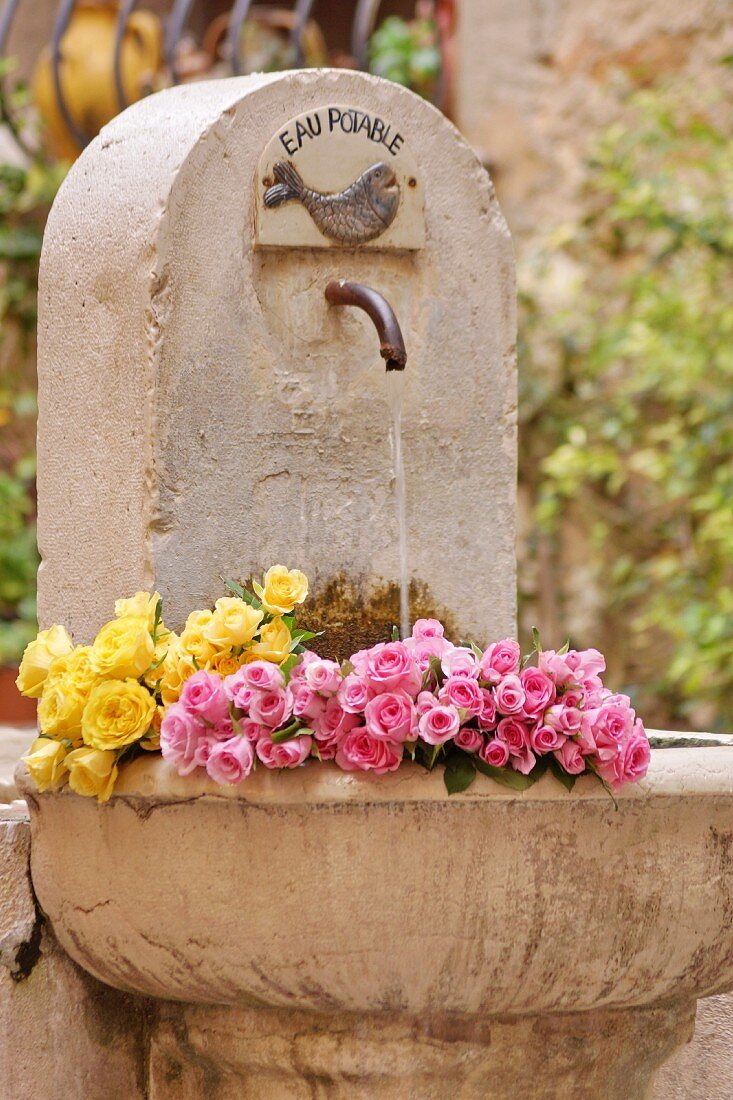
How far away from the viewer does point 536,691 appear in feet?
5.93

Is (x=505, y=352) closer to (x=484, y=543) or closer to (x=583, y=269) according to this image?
(x=484, y=543)

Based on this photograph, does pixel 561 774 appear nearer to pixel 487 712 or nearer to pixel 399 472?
pixel 487 712

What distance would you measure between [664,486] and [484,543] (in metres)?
2.35

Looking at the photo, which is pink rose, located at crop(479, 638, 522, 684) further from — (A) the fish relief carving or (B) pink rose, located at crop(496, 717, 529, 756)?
(A) the fish relief carving

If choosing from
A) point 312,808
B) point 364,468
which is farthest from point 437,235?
point 312,808

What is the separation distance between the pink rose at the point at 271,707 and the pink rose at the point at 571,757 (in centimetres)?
31

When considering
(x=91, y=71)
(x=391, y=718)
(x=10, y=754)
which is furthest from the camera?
(x=91, y=71)

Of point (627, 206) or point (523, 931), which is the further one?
point (627, 206)

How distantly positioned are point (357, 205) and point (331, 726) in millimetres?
848

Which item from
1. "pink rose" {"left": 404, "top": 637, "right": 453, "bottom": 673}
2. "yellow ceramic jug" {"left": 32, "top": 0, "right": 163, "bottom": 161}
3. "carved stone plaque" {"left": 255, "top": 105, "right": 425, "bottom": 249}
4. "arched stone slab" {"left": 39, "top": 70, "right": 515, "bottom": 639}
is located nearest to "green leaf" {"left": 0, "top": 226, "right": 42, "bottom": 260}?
"yellow ceramic jug" {"left": 32, "top": 0, "right": 163, "bottom": 161}

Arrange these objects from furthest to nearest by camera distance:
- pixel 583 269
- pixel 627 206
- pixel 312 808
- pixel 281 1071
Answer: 1. pixel 583 269
2. pixel 627 206
3. pixel 281 1071
4. pixel 312 808

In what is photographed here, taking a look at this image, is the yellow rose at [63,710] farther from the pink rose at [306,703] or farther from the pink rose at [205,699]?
the pink rose at [306,703]

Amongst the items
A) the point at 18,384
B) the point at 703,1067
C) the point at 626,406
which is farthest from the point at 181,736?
the point at 18,384

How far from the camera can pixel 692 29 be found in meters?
4.90
